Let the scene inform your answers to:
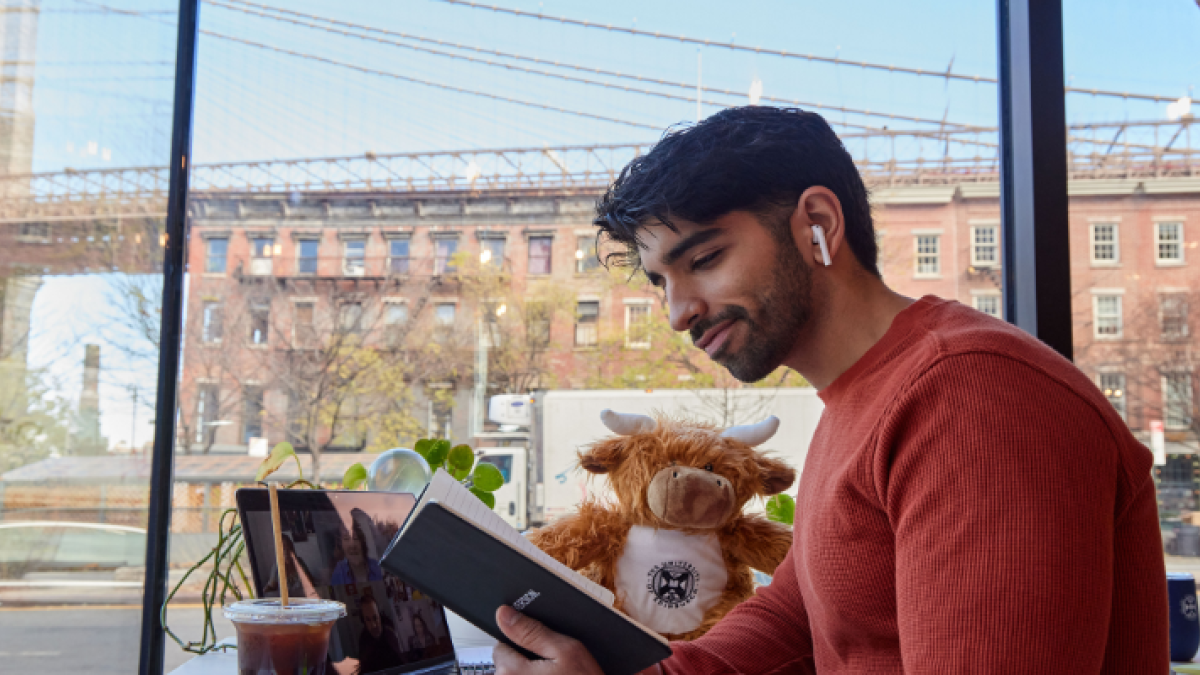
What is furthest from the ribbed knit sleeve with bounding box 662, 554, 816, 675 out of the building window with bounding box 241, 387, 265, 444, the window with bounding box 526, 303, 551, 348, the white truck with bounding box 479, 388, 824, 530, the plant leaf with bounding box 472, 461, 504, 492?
the building window with bounding box 241, 387, 265, 444

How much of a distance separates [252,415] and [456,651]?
313cm

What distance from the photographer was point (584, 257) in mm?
3979

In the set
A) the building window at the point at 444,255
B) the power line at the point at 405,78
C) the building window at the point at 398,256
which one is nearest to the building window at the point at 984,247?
the power line at the point at 405,78

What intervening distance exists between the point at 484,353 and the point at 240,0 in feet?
6.20

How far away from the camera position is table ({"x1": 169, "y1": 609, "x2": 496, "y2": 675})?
1.14 metres

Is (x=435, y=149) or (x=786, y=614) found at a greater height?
(x=435, y=149)

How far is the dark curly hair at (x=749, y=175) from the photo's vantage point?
2.92ft

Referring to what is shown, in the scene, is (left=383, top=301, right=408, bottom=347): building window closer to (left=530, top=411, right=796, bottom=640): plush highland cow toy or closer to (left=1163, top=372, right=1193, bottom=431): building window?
Answer: (left=530, top=411, right=796, bottom=640): plush highland cow toy

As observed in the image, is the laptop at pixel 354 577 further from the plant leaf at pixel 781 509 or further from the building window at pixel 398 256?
the building window at pixel 398 256

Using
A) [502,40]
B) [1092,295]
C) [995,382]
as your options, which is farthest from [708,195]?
[502,40]

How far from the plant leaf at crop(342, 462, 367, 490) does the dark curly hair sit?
2.39ft

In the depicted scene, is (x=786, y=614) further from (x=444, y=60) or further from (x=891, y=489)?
(x=444, y=60)

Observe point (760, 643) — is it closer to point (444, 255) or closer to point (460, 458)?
point (460, 458)

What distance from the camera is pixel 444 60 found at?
12.7 ft
